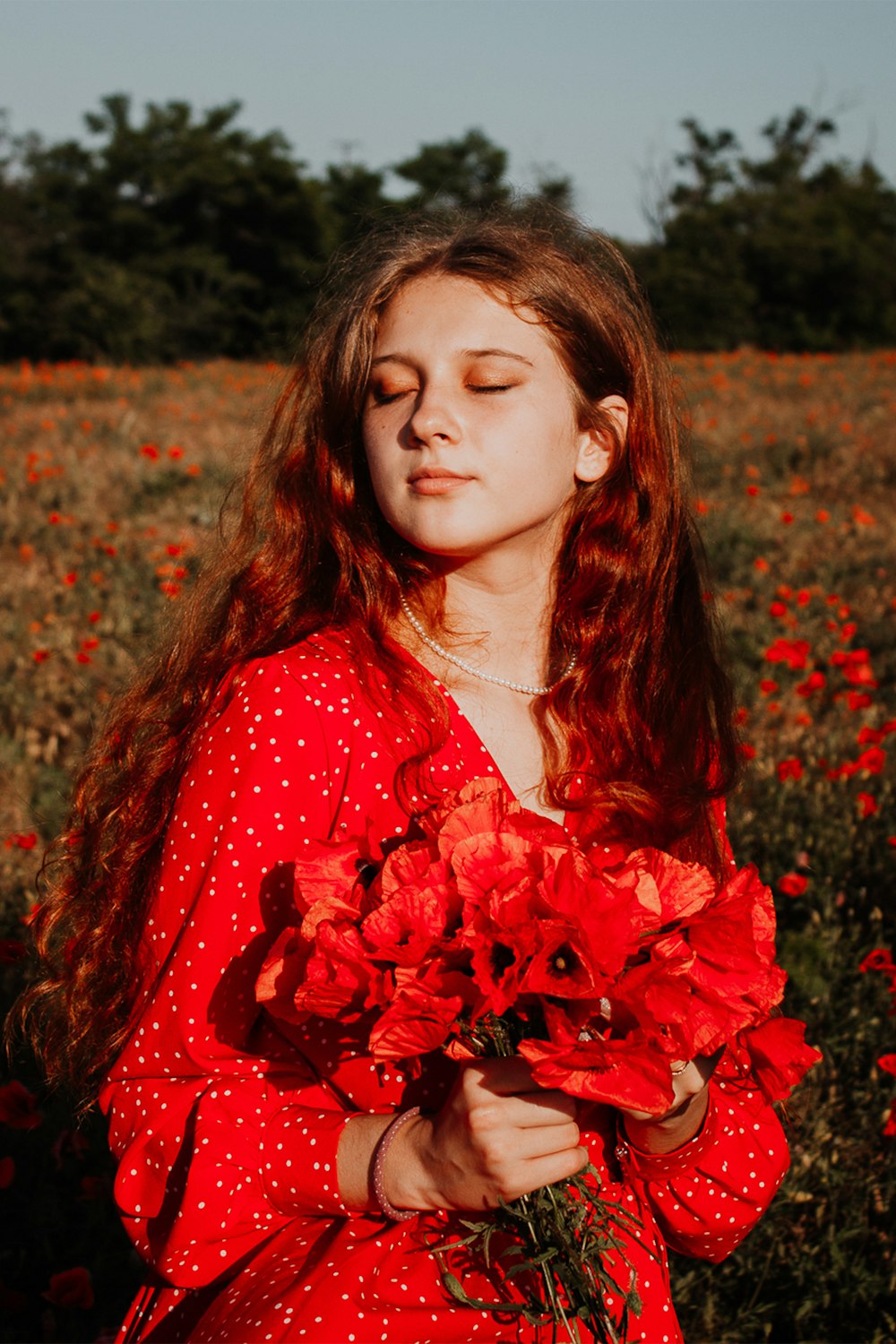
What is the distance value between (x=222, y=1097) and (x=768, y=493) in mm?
8131

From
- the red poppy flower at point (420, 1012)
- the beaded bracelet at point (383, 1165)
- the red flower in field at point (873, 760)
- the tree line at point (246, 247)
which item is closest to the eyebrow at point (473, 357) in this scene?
the red poppy flower at point (420, 1012)

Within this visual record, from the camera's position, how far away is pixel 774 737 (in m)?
4.80

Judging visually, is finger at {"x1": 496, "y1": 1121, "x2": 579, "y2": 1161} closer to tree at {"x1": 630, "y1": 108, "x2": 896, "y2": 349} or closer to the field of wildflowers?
the field of wildflowers

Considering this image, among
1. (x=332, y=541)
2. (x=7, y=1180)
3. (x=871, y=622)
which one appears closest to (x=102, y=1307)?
(x=7, y=1180)

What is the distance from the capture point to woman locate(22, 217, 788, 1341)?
1667 mm

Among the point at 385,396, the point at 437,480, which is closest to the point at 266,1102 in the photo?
the point at 437,480

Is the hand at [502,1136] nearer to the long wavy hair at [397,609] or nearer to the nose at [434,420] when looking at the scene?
the long wavy hair at [397,609]

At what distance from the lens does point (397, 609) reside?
2152 mm

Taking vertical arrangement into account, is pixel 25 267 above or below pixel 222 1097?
above

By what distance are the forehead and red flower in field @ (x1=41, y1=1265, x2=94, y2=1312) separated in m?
1.79

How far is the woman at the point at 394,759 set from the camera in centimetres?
167

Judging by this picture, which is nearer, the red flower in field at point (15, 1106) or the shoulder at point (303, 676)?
the shoulder at point (303, 676)

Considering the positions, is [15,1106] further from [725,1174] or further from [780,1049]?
[780,1049]

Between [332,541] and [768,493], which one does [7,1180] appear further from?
[768,493]
